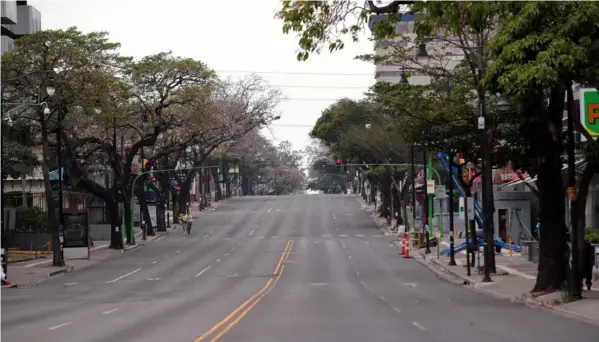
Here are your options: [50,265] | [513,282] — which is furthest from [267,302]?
[50,265]

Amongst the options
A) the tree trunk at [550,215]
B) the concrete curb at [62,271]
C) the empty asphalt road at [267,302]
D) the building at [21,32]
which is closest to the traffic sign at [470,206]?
the empty asphalt road at [267,302]

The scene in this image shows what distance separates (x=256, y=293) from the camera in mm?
33188

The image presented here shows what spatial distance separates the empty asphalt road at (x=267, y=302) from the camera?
60.4 feet

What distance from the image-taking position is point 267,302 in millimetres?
28000

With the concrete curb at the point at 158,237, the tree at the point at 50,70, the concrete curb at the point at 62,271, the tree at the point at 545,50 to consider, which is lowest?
the concrete curb at the point at 62,271

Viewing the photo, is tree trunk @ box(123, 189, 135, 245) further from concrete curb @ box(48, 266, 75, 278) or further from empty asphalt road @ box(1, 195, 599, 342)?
concrete curb @ box(48, 266, 75, 278)

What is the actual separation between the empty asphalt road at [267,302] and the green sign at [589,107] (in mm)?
5596

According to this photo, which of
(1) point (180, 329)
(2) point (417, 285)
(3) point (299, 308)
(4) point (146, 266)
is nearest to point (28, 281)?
(4) point (146, 266)

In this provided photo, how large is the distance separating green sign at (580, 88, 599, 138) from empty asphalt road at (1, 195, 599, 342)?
560 cm

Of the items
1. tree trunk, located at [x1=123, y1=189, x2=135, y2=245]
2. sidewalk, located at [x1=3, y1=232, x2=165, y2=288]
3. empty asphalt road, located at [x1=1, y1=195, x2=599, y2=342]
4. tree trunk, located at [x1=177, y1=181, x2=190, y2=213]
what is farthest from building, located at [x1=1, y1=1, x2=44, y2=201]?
tree trunk, located at [x1=177, y1=181, x2=190, y2=213]

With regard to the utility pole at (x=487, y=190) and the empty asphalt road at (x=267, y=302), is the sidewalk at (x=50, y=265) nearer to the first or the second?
the empty asphalt road at (x=267, y=302)

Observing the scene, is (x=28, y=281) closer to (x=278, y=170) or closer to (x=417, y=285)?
(x=417, y=285)

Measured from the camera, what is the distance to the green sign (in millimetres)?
24891

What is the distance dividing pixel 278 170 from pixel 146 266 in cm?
12789
